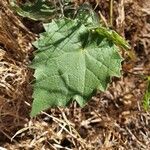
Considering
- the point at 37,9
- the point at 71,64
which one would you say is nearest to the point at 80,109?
the point at 71,64

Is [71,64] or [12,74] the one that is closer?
[71,64]

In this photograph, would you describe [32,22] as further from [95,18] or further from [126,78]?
[126,78]

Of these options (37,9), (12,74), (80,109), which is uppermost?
(37,9)

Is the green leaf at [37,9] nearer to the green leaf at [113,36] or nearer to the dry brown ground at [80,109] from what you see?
the dry brown ground at [80,109]

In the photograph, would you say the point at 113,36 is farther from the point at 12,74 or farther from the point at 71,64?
the point at 12,74

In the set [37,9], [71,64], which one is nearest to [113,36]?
[71,64]

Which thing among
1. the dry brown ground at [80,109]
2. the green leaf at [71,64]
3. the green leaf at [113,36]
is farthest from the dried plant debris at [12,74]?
the green leaf at [113,36]

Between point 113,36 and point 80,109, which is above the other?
point 113,36
